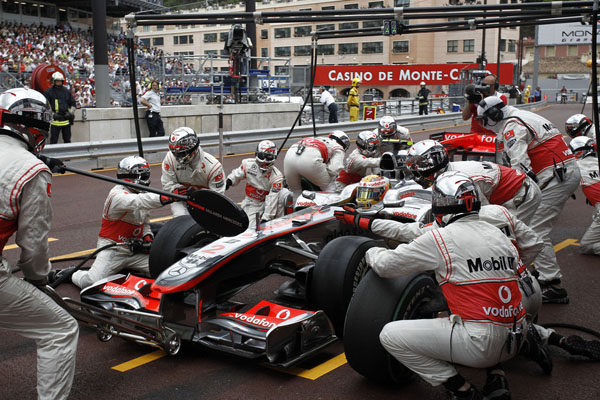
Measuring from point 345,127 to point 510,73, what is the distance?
64.4 ft

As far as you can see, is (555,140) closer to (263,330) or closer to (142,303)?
(263,330)

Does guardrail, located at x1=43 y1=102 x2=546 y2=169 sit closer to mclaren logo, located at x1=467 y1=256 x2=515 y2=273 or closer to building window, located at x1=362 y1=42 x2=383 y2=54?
mclaren logo, located at x1=467 y1=256 x2=515 y2=273

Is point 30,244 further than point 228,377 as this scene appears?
No

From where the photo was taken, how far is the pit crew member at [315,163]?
9.03m

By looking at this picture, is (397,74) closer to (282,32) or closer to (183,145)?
(183,145)

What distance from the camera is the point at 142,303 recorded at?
5.25m

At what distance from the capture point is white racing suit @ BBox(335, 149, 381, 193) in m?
9.01

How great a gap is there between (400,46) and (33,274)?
71556 millimetres

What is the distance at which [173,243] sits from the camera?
6121 mm

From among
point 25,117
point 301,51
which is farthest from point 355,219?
point 301,51

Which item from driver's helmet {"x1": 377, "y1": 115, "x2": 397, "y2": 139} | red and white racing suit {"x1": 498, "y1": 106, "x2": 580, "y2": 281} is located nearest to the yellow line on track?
red and white racing suit {"x1": 498, "y1": 106, "x2": 580, "y2": 281}

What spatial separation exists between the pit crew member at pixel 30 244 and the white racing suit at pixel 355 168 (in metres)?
5.57

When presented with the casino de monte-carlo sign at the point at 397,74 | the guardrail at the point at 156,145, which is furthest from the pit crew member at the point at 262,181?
the casino de monte-carlo sign at the point at 397,74

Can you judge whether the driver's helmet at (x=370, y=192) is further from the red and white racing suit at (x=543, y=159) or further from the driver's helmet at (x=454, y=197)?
the driver's helmet at (x=454, y=197)
